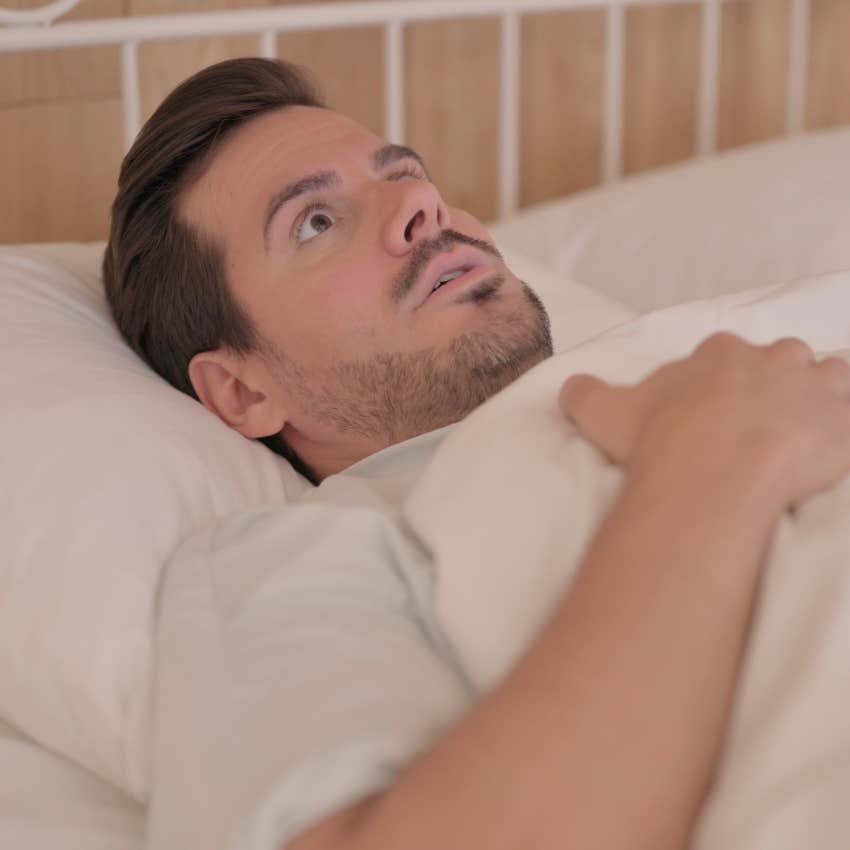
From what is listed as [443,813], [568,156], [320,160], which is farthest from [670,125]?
[443,813]

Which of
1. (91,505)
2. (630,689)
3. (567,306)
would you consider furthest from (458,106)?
(630,689)

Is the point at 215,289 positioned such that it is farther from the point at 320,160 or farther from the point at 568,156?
the point at 568,156

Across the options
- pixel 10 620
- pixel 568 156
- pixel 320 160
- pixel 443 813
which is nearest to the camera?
pixel 443 813

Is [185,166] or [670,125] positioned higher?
[185,166]

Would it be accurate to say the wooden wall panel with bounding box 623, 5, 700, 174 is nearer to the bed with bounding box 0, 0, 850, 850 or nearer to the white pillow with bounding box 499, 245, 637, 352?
the bed with bounding box 0, 0, 850, 850

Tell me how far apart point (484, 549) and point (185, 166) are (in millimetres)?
613

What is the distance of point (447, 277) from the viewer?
1109mm

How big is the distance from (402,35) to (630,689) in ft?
4.53

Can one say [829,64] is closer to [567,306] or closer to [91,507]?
[567,306]

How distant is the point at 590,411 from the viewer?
764mm

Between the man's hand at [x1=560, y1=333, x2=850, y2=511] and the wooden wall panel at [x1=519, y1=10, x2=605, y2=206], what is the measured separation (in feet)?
4.04

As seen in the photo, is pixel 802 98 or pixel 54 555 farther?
pixel 802 98

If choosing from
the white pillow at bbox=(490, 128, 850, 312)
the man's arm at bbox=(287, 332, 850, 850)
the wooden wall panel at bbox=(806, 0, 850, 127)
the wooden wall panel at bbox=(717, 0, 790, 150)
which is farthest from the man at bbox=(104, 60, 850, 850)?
the wooden wall panel at bbox=(806, 0, 850, 127)

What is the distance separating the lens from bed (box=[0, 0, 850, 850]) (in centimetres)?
83
